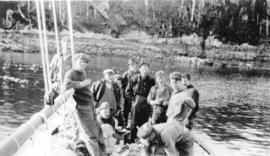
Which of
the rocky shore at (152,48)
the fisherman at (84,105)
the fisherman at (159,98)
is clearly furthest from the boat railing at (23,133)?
the rocky shore at (152,48)

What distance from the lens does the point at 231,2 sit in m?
69.8

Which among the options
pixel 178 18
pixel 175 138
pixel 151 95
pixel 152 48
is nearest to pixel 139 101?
pixel 151 95

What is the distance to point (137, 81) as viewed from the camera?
319 inches

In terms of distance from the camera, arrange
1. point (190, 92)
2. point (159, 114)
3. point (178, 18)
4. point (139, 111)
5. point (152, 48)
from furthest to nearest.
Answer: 1. point (178, 18)
2. point (152, 48)
3. point (139, 111)
4. point (190, 92)
5. point (159, 114)

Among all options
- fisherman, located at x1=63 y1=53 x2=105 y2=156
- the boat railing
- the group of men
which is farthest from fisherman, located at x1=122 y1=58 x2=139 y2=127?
the boat railing

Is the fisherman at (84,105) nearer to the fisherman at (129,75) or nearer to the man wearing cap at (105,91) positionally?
the man wearing cap at (105,91)

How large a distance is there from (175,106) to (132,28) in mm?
64437

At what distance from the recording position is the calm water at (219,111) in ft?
43.7

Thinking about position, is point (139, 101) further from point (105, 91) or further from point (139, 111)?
point (105, 91)

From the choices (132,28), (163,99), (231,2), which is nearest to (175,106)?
(163,99)

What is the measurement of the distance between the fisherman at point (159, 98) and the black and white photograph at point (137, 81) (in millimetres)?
20

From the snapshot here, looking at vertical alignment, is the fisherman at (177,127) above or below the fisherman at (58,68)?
below

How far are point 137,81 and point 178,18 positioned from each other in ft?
205

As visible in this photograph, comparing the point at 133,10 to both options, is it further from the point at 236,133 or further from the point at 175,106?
the point at 175,106
